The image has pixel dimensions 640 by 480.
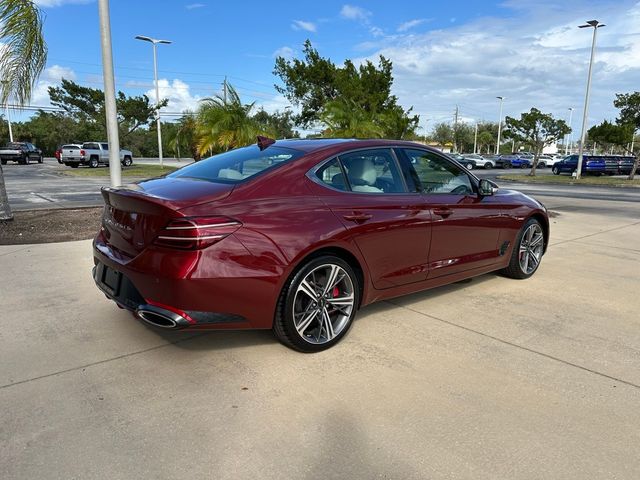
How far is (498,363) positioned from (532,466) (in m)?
1.15

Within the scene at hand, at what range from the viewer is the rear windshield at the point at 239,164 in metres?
3.61

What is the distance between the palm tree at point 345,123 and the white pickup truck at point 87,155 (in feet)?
58.2

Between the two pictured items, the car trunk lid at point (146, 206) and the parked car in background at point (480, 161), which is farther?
the parked car in background at point (480, 161)

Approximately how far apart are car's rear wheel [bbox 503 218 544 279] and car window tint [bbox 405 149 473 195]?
113cm

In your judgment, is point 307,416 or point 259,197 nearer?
point 307,416

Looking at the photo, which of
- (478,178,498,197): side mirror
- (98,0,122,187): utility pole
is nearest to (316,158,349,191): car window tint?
(478,178,498,197): side mirror

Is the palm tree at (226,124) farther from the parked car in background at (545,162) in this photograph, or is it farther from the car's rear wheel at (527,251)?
the parked car in background at (545,162)

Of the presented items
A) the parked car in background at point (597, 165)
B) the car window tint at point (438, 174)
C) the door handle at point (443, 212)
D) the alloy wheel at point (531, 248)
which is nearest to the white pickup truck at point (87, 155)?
the alloy wheel at point (531, 248)

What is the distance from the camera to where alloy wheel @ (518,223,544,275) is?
559 centimetres

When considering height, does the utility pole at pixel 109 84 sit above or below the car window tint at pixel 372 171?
above

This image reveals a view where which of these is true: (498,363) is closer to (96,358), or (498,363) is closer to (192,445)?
(192,445)

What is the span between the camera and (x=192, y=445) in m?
2.53

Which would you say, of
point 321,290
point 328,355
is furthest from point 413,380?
point 321,290

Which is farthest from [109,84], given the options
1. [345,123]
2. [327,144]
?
[345,123]
